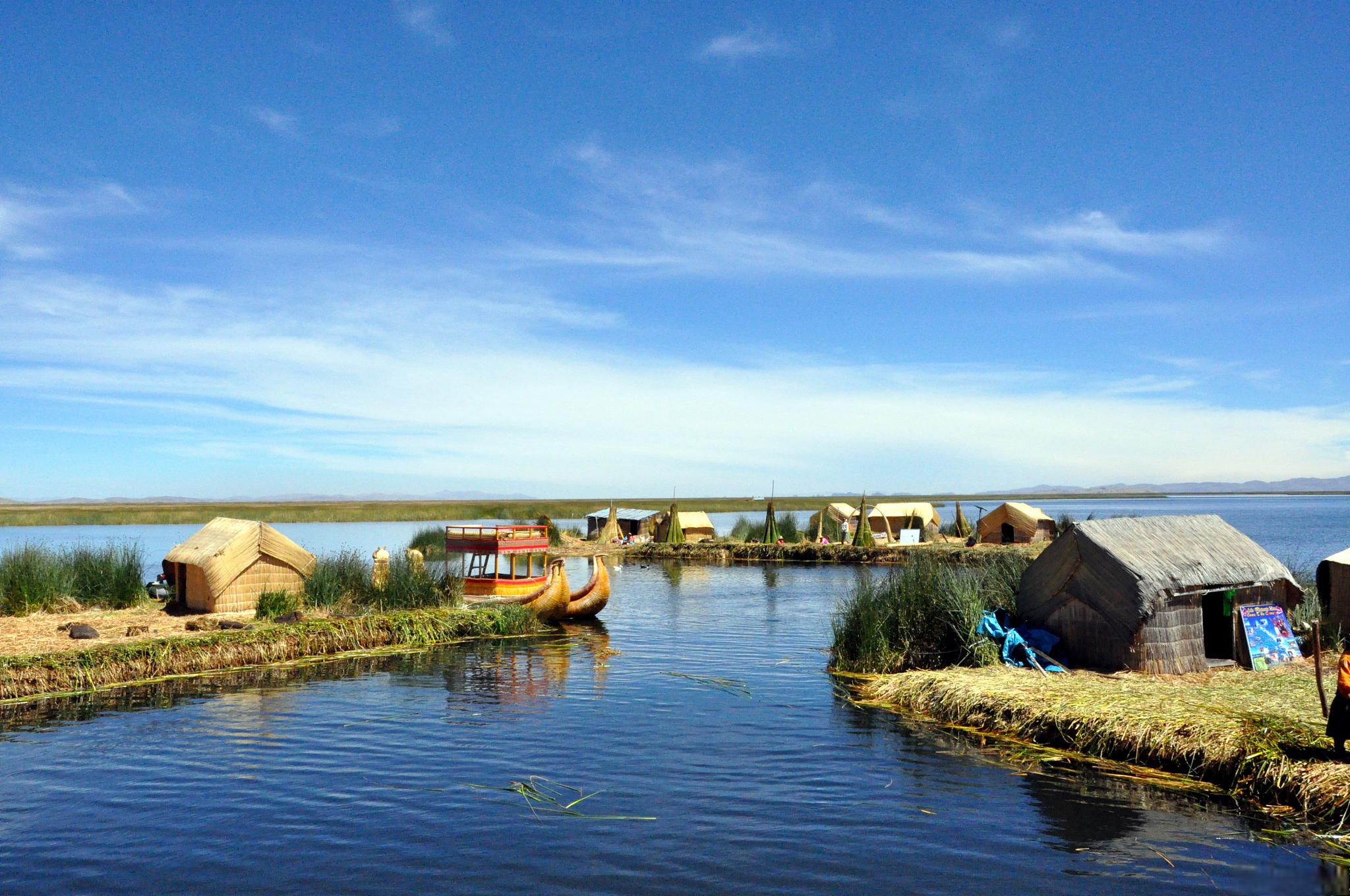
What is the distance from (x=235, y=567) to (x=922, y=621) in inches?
596

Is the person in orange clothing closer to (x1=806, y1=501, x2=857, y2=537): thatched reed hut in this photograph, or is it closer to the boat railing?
the boat railing

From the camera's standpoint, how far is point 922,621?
17.3 meters

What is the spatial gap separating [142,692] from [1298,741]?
16.3 metres

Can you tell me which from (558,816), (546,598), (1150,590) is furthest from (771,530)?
(558,816)

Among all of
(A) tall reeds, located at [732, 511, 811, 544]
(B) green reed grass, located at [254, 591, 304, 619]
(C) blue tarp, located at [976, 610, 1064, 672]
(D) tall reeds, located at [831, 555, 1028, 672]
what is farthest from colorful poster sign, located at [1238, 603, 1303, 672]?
(A) tall reeds, located at [732, 511, 811, 544]

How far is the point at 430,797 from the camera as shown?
1066 centimetres

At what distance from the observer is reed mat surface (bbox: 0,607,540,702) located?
49.8 ft

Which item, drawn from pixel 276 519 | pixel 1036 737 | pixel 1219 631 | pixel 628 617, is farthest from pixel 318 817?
pixel 276 519

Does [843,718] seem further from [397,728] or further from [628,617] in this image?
[628,617]

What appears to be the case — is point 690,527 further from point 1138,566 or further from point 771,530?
point 1138,566

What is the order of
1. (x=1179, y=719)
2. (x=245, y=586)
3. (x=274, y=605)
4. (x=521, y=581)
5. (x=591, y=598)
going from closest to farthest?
(x=1179, y=719)
(x=274, y=605)
(x=245, y=586)
(x=521, y=581)
(x=591, y=598)

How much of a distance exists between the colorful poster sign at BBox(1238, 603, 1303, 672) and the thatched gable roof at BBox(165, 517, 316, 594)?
19559 mm

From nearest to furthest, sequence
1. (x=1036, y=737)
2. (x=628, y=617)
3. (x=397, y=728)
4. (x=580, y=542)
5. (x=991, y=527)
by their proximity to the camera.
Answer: (x=1036, y=737) < (x=397, y=728) < (x=628, y=617) < (x=991, y=527) < (x=580, y=542)

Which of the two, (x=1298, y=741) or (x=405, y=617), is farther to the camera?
(x=405, y=617)
